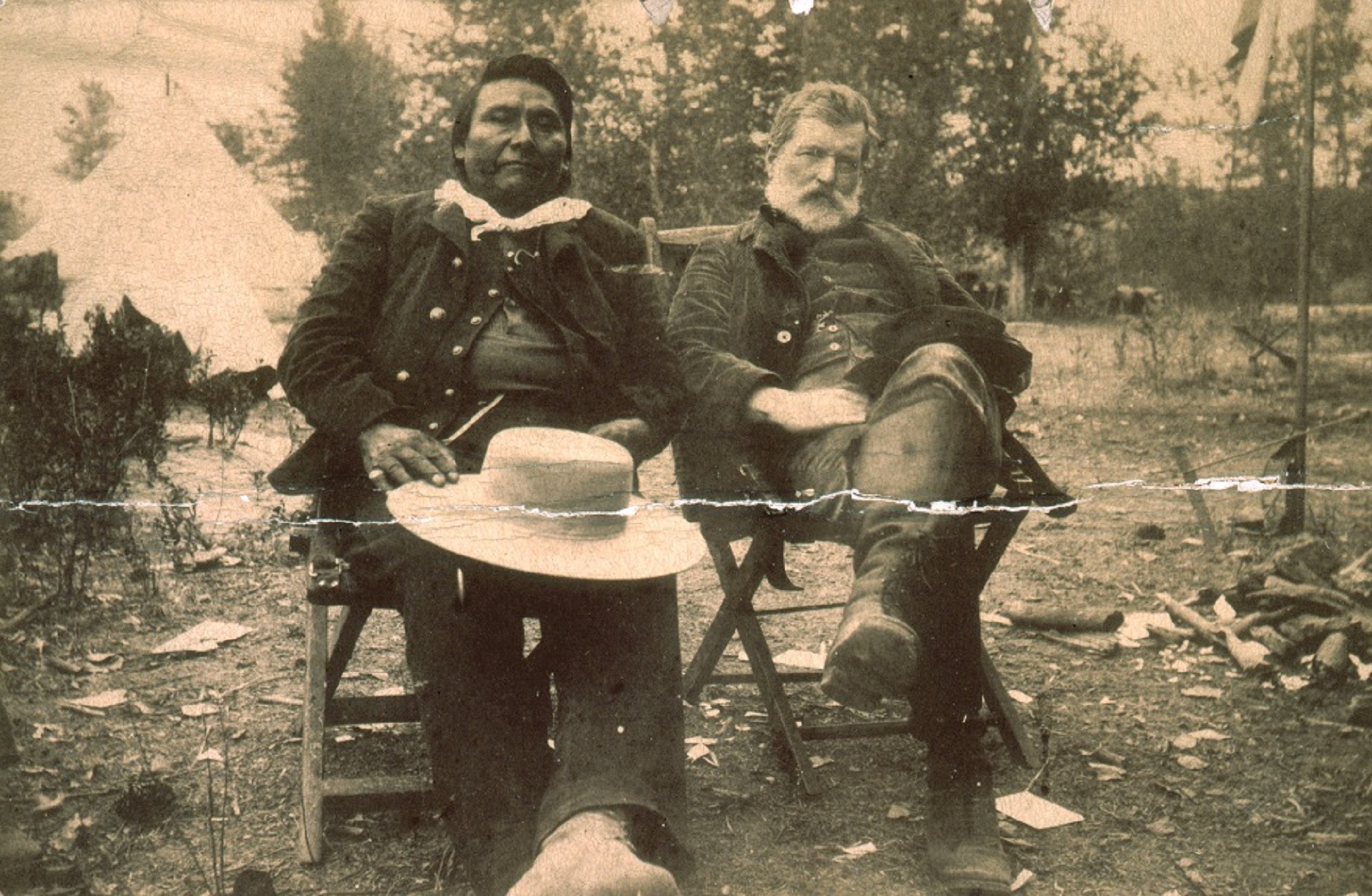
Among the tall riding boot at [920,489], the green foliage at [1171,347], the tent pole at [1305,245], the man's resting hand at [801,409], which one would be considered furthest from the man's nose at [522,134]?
the tent pole at [1305,245]

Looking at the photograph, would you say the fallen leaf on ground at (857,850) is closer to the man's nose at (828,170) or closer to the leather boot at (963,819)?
the leather boot at (963,819)

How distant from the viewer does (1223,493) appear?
3479mm

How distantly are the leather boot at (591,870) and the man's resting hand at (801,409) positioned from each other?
1.12 m

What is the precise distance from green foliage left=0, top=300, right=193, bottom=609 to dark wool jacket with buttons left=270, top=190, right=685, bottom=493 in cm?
49

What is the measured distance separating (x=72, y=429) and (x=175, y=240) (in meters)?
0.55

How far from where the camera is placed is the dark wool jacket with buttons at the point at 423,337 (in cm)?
246

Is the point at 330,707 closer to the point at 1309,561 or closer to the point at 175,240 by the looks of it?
the point at 175,240

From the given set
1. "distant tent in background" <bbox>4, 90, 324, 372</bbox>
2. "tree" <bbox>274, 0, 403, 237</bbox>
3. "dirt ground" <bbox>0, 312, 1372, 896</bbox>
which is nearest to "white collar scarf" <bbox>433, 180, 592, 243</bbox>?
"tree" <bbox>274, 0, 403, 237</bbox>

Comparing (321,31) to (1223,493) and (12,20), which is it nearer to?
(12,20)

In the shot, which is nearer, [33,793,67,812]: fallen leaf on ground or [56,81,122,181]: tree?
[33,793,67,812]: fallen leaf on ground

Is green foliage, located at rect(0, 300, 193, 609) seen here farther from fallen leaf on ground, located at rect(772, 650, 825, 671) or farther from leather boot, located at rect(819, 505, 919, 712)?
fallen leaf on ground, located at rect(772, 650, 825, 671)

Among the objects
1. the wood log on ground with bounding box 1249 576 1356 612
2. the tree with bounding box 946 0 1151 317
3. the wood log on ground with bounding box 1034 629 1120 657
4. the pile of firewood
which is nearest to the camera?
the tree with bounding box 946 0 1151 317

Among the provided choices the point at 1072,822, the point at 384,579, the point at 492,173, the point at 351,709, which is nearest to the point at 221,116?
the point at 492,173

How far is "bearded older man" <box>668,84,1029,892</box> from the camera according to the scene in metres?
2.40
